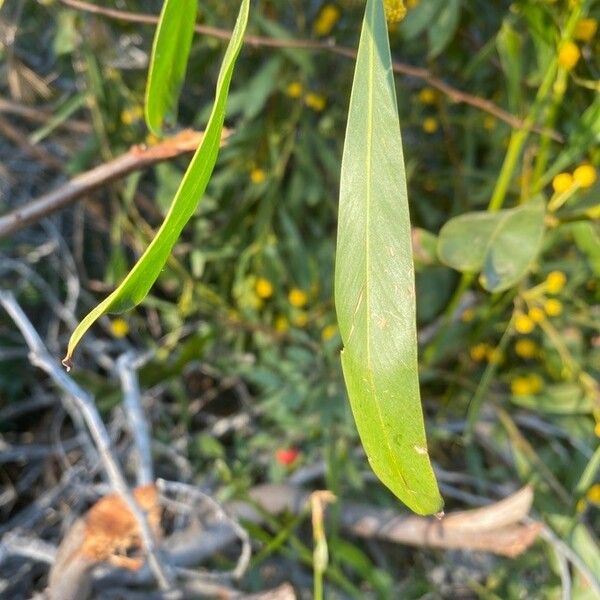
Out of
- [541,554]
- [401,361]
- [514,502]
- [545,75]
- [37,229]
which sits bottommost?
[541,554]

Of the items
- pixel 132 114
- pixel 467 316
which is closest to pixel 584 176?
pixel 467 316

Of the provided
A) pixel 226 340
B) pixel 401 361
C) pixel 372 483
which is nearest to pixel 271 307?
pixel 226 340

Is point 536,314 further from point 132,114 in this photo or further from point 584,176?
point 132,114

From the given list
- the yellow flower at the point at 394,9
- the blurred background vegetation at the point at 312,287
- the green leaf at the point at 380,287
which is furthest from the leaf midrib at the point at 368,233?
the blurred background vegetation at the point at 312,287

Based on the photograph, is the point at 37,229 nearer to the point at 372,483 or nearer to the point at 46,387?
the point at 46,387

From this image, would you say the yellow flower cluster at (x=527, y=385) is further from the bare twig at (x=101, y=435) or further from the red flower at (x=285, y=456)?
the bare twig at (x=101, y=435)

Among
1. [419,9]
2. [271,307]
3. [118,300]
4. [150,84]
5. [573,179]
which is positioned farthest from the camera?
[271,307]

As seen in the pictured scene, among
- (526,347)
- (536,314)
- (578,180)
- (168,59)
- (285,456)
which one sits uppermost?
(168,59)
